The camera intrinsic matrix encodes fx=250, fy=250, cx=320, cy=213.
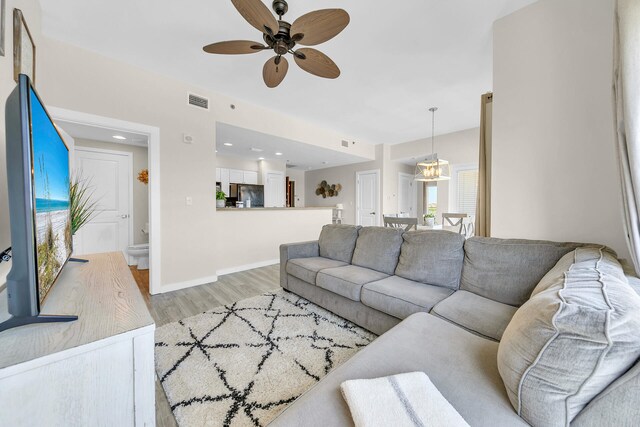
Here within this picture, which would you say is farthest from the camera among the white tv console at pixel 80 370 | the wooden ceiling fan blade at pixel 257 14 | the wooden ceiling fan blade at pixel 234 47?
the wooden ceiling fan blade at pixel 234 47

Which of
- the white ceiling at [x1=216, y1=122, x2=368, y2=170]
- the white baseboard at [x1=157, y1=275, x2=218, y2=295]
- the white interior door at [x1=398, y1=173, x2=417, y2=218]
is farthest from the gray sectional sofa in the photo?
the white interior door at [x1=398, y1=173, x2=417, y2=218]

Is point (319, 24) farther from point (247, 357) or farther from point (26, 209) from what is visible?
point (247, 357)

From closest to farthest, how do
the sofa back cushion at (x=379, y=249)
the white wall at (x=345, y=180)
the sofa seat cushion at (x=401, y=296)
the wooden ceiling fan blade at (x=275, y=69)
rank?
the sofa seat cushion at (x=401, y=296) < the wooden ceiling fan blade at (x=275, y=69) < the sofa back cushion at (x=379, y=249) < the white wall at (x=345, y=180)

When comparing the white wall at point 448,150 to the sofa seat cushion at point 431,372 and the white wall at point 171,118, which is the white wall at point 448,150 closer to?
the white wall at point 171,118

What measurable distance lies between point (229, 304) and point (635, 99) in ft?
10.1

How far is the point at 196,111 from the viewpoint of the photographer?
3.22 metres

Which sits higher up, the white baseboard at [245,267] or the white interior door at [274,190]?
the white interior door at [274,190]

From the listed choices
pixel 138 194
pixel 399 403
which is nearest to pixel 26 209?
pixel 399 403

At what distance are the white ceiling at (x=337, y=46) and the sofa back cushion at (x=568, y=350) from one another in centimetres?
224

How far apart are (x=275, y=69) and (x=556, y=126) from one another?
7.48ft

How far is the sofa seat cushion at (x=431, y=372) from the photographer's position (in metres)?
0.73

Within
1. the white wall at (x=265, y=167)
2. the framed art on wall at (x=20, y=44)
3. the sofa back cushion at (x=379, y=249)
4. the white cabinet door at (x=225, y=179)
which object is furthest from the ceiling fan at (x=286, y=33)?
the white wall at (x=265, y=167)

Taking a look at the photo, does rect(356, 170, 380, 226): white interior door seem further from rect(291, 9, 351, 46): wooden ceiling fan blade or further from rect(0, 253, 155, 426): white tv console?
rect(0, 253, 155, 426): white tv console

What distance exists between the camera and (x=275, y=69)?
2.21 metres
